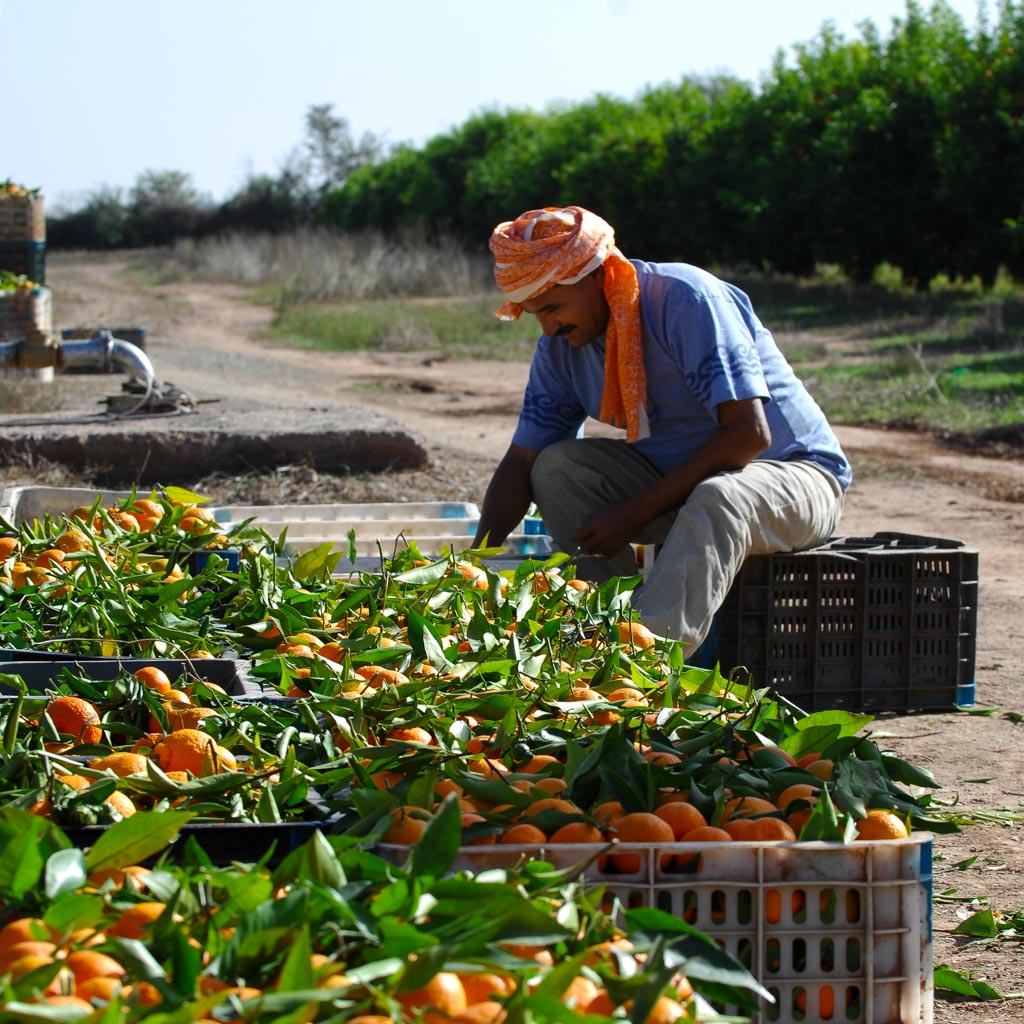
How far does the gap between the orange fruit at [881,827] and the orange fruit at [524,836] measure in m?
0.44

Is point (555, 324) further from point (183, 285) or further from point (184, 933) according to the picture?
point (183, 285)

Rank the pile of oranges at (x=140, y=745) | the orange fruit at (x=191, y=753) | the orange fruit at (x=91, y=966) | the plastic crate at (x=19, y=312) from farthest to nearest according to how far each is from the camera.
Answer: the plastic crate at (x=19, y=312) < the orange fruit at (x=191, y=753) < the pile of oranges at (x=140, y=745) < the orange fruit at (x=91, y=966)

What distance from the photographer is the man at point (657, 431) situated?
3.82 metres

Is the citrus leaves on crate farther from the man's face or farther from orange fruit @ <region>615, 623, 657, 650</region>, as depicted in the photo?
the man's face

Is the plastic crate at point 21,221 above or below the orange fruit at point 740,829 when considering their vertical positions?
above

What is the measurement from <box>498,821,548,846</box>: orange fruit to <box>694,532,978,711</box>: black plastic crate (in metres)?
2.28

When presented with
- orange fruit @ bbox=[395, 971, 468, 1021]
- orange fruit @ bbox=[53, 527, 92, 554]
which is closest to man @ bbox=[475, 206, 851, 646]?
orange fruit @ bbox=[53, 527, 92, 554]

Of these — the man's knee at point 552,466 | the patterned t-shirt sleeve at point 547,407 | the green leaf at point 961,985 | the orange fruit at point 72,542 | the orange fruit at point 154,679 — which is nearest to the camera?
the green leaf at point 961,985

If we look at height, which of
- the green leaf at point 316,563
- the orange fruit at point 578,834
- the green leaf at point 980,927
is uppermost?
the green leaf at point 316,563

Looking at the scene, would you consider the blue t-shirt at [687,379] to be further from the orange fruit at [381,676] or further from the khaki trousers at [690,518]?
the orange fruit at [381,676]

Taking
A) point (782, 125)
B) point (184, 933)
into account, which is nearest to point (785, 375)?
point (184, 933)

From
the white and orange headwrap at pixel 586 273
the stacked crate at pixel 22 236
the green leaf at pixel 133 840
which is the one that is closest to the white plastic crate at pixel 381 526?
the white and orange headwrap at pixel 586 273

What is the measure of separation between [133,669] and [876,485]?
653cm

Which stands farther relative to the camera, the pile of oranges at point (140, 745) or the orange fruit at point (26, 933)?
the pile of oranges at point (140, 745)
